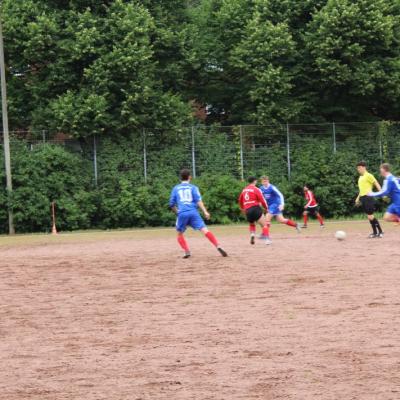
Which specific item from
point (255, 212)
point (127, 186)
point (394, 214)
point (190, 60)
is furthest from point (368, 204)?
point (190, 60)

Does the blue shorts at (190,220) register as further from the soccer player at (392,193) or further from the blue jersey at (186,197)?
the soccer player at (392,193)

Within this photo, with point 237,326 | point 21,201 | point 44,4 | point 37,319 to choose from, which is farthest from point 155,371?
point 44,4

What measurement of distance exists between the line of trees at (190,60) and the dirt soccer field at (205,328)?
19.3 metres

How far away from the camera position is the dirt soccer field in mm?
7156

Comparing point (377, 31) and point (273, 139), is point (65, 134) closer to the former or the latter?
point (273, 139)

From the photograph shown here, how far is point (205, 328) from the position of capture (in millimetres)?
9922

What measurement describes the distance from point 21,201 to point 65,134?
3873mm

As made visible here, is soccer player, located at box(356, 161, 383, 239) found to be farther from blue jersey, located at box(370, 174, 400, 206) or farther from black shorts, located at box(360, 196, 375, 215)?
blue jersey, located at box(370, 174, 400, 206)

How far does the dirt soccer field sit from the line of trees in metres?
19.3

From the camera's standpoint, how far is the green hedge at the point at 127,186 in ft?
121

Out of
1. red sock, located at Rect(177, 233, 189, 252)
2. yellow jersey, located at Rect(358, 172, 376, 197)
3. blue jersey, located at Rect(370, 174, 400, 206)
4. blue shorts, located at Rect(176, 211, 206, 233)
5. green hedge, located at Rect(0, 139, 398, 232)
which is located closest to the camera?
blue shorts, located at Rect(176, 211, 206, 233)

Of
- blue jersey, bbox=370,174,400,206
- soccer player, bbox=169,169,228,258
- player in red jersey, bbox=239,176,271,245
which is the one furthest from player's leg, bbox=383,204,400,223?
soccer player, bbox=169,169,228,258

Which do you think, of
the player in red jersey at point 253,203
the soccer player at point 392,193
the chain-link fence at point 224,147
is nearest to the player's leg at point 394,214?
the soccer player at point 392,193

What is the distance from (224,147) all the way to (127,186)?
16.9 feet
